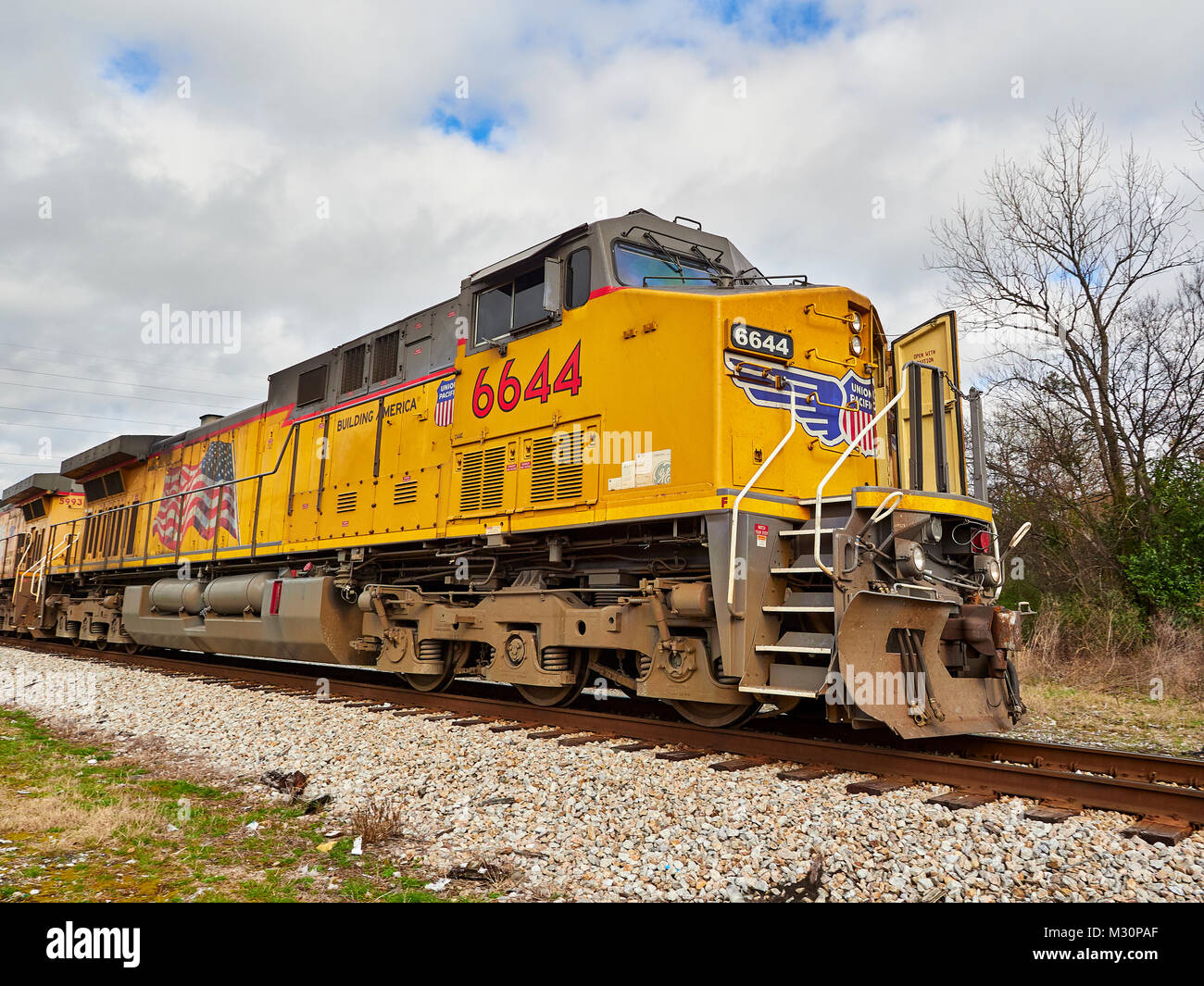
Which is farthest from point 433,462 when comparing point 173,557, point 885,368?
point 173,557

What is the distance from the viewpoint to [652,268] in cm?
689

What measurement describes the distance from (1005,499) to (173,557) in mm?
14699

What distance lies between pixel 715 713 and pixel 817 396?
263cm

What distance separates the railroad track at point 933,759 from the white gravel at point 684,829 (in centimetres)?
14

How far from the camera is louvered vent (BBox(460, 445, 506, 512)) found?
7.50 metres

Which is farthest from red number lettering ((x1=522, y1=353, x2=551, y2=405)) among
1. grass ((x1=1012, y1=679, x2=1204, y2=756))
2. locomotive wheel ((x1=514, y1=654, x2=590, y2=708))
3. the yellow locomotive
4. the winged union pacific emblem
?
grass ((x1=1012, y1=679, x2=1204, y2=756))

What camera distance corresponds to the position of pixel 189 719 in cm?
796

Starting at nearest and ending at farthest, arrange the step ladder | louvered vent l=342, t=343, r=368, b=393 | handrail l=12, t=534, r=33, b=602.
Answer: the step ladder < louvered vent l=342, t=343, r=368, b=393 < handrail l=12, t=534, r=33, b=602

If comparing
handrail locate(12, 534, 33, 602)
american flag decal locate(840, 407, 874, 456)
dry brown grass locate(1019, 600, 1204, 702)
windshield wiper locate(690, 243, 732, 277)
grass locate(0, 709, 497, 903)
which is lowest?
grass locate(0, 709, 497, 903)

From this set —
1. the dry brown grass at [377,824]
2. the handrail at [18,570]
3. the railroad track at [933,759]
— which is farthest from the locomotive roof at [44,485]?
the dry brown grass at [377,824]

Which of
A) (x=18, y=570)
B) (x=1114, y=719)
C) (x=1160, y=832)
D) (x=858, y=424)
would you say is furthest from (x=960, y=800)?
(x=18, y=570)

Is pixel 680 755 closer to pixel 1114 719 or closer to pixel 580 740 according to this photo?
pixel 580 740

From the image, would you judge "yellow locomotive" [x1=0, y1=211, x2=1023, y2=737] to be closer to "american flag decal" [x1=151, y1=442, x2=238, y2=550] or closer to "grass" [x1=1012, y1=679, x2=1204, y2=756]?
"grass" [x1=1012, y1=679, x2=1204, y2=756]

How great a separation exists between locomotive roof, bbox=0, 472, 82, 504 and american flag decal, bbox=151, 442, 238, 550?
6344mm
